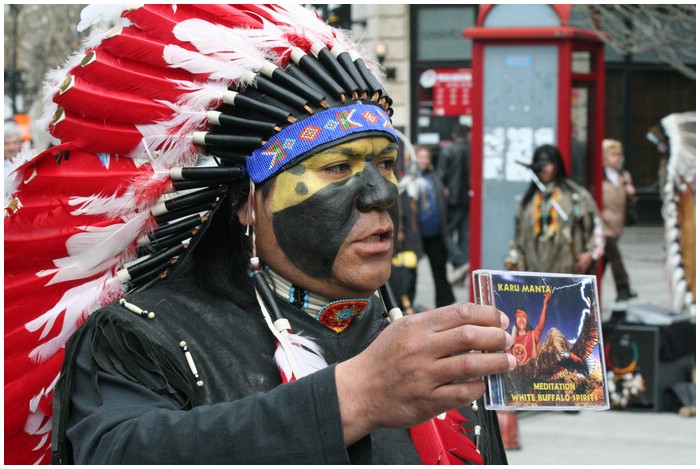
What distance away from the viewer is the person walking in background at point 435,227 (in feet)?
33.5

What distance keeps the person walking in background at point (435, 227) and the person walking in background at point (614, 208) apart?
1.66 m

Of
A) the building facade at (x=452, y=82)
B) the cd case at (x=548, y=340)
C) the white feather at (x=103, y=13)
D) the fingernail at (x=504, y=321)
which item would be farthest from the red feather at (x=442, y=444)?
the building facade at (x=452, y=82)

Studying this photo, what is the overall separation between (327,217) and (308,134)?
0.59ft

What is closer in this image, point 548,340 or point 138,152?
point 548,340

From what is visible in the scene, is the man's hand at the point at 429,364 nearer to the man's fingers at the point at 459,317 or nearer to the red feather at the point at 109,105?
the man's fingers at the point at 459,317

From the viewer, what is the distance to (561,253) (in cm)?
829

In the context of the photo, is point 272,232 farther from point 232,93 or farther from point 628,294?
point 628,294

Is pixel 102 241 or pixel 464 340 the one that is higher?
pixel 102 241

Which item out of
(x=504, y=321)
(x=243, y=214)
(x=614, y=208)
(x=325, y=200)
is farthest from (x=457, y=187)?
(x=504, y=321)

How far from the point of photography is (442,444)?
7.31 feet

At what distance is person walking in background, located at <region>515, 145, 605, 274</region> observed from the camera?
827 cm

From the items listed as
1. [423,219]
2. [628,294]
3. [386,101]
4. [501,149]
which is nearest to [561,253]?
[501,149]

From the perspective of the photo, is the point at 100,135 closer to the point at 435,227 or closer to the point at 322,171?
the point at 322,171

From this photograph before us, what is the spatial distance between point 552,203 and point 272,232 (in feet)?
20.6
